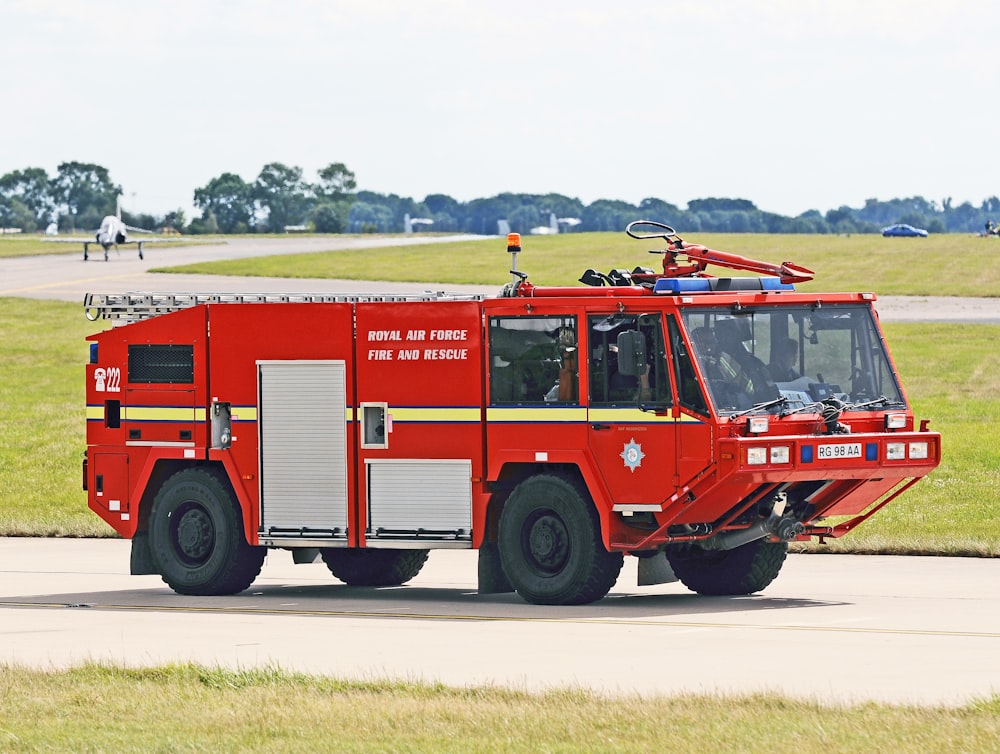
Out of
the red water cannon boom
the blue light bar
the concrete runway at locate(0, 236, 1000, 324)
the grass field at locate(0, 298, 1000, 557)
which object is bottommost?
the grass field at locate(0, 298, 1000, 557)

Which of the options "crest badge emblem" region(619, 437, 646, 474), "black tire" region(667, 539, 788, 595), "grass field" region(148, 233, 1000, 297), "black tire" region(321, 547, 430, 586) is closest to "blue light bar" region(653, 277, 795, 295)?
"crest badge emblem" region(619, 437, 646, 474)

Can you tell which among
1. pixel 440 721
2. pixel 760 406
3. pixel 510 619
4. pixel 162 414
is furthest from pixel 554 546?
pixel 440 721

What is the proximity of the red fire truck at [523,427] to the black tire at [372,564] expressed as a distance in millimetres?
665

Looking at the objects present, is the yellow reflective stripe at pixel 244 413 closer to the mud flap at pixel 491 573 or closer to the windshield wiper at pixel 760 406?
the mud flap at pixel 491 573

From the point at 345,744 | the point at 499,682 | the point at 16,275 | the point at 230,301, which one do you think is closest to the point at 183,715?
the point at 345,744

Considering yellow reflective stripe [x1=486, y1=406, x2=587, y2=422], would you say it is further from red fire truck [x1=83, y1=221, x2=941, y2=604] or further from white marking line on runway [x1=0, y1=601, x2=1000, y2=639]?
white marking line on runway [x1=0, y1=601, x2=1000, y2=639]

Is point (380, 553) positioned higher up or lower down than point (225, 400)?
lower down

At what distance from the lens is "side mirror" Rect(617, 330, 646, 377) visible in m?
15.3

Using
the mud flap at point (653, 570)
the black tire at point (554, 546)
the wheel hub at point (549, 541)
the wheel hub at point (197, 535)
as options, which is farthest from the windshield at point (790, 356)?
the wheel hub at point (197, 535)

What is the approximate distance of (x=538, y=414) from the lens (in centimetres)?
1609

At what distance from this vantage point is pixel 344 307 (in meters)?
17.1

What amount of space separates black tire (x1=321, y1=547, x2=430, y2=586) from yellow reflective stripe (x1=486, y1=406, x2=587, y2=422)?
278 cm

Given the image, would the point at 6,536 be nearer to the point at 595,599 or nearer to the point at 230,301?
the point at 230,301

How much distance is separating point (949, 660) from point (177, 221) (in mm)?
185722
